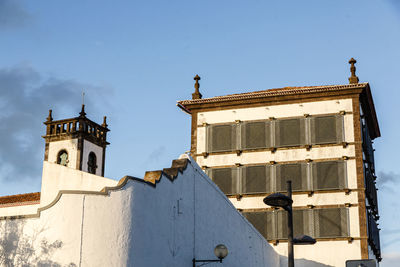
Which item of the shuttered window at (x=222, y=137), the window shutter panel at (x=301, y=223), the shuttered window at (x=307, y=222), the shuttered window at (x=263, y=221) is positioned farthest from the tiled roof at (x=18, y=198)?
the window shutter panel at (x=301, y=223)

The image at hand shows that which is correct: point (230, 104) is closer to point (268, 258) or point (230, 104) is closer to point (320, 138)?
point (320, 138)

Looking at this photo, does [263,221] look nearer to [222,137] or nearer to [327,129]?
[222,137]

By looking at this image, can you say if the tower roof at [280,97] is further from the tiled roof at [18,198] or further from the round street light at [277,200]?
the round street light at [277,200]

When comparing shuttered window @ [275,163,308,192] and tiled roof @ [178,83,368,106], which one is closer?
shuttered window @ [275,163,308,192]

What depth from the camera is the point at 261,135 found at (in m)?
33.3

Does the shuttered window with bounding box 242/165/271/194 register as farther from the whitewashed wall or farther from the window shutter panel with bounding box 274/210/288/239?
the whitewashed wall

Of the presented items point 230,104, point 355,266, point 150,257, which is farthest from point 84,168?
point 355,266

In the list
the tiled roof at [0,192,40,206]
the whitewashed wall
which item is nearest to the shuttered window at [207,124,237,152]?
the tiled roof at [0,192,40,206]

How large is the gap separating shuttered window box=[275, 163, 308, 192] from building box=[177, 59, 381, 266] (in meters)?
0.05

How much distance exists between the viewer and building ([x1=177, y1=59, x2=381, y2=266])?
3109 cm

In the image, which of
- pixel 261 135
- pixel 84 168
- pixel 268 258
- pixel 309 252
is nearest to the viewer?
pixel 268 258

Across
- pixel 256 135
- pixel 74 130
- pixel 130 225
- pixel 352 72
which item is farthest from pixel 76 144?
pixel 130 225

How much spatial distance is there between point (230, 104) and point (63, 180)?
463 inches

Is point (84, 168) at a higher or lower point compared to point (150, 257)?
higher
